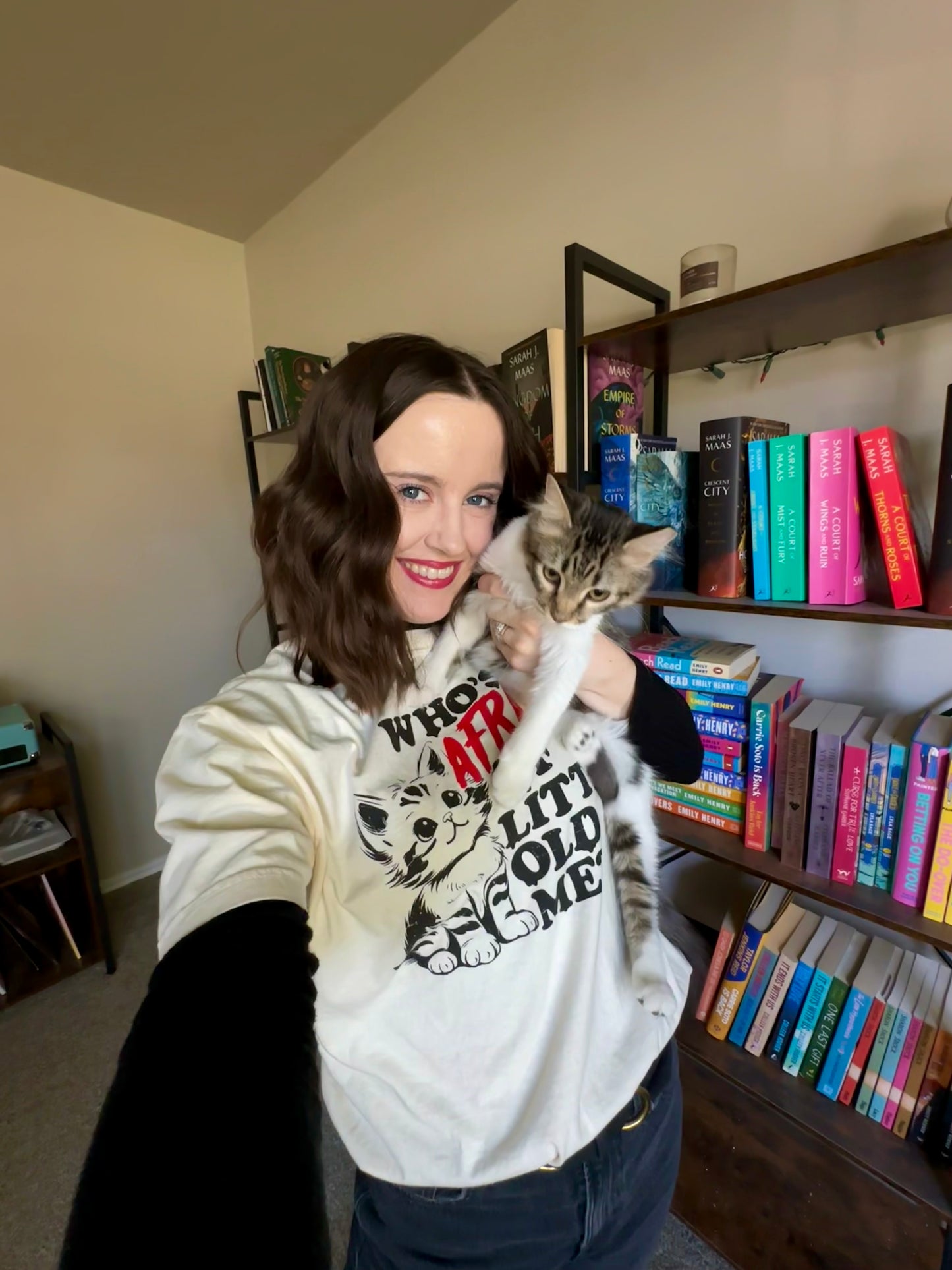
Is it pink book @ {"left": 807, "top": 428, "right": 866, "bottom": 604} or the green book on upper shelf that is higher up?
the green book on upper shelf

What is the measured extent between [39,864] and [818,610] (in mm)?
2691

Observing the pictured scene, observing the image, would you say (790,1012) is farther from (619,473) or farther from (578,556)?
(619,473)

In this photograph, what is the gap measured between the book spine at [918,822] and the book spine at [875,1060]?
25 centimetres

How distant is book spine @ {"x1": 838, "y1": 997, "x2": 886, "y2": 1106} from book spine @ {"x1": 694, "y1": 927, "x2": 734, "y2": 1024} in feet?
0.83

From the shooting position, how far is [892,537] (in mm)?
922

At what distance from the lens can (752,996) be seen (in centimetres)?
119

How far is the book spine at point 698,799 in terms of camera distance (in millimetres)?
1189

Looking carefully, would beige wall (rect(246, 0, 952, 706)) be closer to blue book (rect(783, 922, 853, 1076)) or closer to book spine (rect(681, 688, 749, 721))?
book spine (rect(681, 688, 749, 721))

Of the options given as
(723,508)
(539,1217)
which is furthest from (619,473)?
(539,1217)

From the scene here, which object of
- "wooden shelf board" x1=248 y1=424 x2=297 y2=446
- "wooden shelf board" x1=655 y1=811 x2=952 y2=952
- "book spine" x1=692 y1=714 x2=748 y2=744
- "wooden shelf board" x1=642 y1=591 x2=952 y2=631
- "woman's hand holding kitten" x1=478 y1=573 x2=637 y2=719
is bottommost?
"wooden shelf board" x1=655 y1=811 x2=952 y2=952

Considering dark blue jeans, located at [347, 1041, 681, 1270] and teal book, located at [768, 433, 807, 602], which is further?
teal book, located at [768, 433, 807, 602]

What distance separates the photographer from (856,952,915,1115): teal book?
1.02m

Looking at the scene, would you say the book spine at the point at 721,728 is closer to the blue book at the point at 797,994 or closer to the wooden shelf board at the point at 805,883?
the wooden shelf board at the point at 805,883

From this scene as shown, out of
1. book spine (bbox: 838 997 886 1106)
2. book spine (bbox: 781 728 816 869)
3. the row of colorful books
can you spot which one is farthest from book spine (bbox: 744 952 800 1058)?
book spine (bbox: 781 728 816 869)
